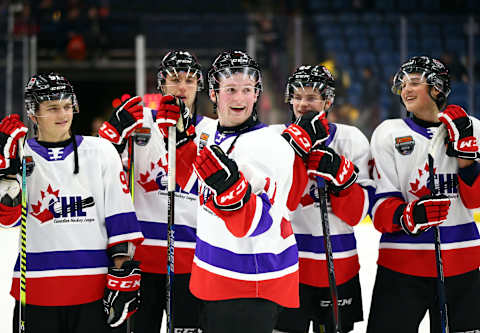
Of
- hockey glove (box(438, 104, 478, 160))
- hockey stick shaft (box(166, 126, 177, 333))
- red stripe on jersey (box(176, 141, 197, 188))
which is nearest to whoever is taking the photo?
hockey stick shaft (box(166, 126, 177, 333))

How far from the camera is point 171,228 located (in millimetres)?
1945

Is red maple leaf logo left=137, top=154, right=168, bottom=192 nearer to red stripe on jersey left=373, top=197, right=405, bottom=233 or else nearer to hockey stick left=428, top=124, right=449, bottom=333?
red stripe on jersey left=373, top=197, right=405, bottom=233

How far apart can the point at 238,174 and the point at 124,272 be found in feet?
1.81

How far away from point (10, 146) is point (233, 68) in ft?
2.24

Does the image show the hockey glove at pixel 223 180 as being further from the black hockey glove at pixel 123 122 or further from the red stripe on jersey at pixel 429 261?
the red stripe on jersey at pixel 429 261

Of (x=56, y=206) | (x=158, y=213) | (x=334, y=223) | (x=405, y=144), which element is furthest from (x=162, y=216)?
(x=405, y=144)

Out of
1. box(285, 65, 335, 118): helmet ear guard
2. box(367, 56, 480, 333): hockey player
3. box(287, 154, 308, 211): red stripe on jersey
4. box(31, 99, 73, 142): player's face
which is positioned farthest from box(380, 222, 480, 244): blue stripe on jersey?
box(31, 99, 73, 142): player's face

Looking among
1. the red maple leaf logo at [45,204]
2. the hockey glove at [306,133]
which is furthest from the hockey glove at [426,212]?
the red maple leaf logo at [45,204]

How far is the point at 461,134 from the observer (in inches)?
80.4

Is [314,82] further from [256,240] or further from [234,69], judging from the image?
[256,240]

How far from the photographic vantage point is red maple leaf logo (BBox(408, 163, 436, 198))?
212 centimetres

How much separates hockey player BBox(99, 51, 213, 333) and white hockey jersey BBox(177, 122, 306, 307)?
58 centimetres

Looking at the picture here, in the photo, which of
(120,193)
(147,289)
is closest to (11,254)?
(147,289)

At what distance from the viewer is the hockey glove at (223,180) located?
5.08 feet
